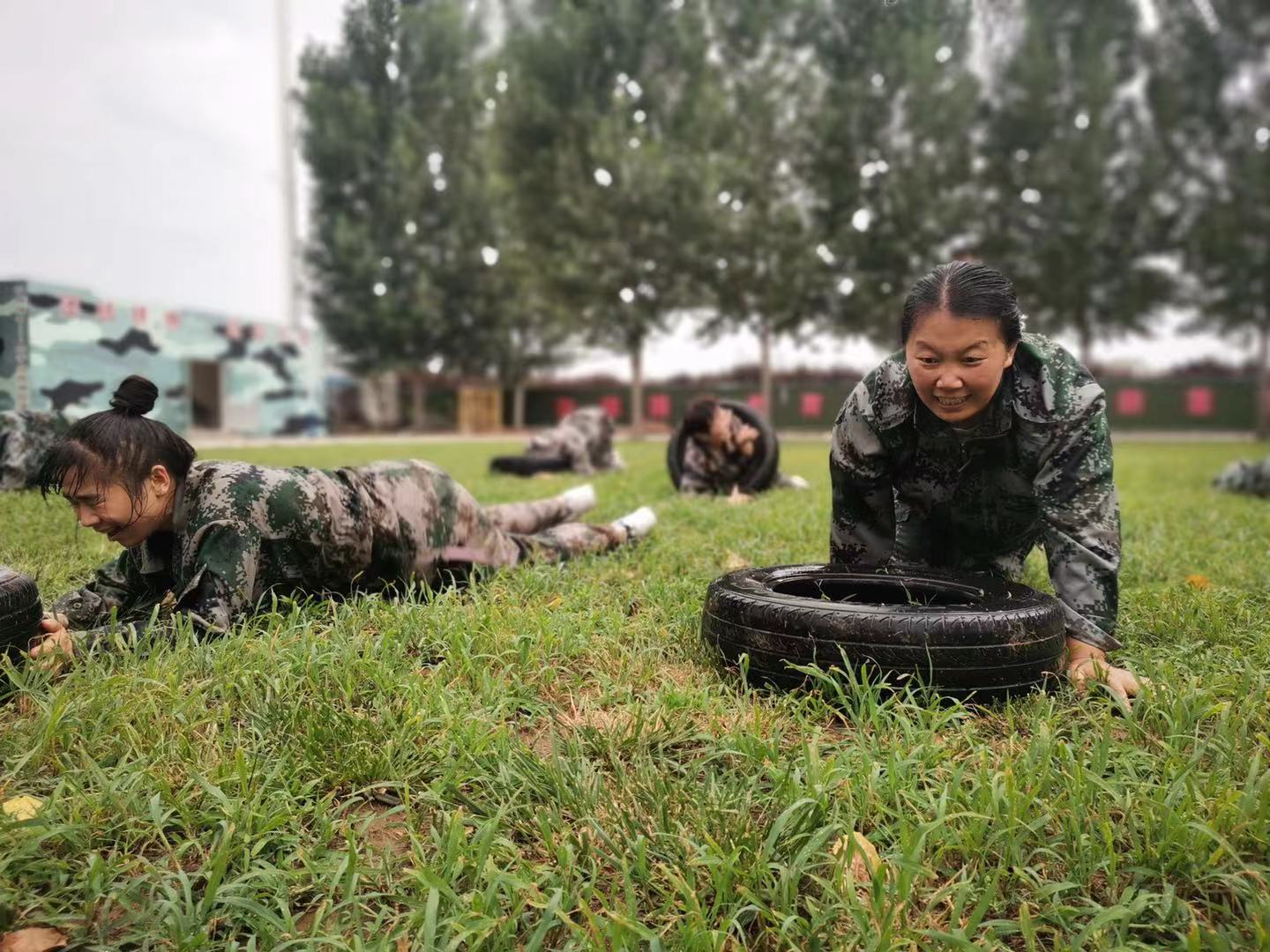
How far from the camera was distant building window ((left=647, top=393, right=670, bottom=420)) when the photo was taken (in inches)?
1072

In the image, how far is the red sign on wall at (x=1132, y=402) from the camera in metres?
25.1

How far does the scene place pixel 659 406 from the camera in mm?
27328

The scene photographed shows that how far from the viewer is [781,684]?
2137 mm

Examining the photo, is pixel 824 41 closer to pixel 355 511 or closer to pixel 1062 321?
pixel 1062 321

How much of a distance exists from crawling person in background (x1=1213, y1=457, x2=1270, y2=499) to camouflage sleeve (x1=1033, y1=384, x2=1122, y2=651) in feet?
19.7

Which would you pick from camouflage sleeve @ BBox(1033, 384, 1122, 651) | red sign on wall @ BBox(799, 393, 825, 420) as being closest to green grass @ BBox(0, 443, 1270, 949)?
camouflage sleeve @ BBox(1033, 384, 1122, 651)

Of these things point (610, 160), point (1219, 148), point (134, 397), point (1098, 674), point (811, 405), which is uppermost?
point (1219, 148)

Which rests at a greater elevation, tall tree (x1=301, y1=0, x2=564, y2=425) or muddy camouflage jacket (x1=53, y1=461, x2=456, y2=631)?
tall tree (x1=301, y1=0, x2=564, y2=425)

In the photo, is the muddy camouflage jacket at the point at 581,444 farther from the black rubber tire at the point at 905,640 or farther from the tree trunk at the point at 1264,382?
the tree trunk at the point at 1264,382

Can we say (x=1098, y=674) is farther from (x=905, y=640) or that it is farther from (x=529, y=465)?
(x=529, y=465)

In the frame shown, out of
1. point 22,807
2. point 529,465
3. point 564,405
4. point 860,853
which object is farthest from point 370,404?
point 860,853

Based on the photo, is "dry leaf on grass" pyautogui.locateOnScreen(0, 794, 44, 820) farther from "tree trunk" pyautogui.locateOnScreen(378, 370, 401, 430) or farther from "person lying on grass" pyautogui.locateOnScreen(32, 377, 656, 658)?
"tree trunk" pyautogui.locateOnScreen(378, 370, 401, 430)

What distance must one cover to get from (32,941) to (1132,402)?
28.7 meters

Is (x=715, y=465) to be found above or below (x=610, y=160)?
below
